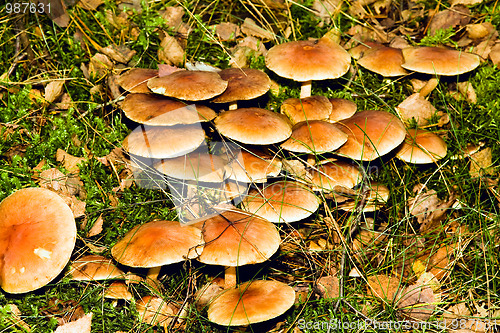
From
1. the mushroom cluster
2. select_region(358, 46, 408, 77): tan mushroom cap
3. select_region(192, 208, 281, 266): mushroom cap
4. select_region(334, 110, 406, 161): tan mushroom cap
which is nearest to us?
select_region(192, 208, 281, 266): mushroom cap

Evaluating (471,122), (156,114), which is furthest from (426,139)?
(156,114)

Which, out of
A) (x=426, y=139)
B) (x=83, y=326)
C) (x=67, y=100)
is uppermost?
(x=67, y=100)

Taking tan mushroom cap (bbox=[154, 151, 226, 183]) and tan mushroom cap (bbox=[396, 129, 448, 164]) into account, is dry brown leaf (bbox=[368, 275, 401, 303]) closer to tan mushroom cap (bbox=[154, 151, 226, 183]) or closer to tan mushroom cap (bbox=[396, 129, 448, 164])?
tan mushroom cap (bbox=[396, 129, 448, 164])

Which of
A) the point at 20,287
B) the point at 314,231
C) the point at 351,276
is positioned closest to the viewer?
the point at 20,287

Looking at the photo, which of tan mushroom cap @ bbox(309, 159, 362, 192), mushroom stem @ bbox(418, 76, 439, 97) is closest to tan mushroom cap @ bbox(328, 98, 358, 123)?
tan mushroom cap @ bbox(309, 159, 362, 192)

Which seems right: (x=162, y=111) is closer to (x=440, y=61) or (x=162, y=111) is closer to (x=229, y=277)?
(x=229, y=277)

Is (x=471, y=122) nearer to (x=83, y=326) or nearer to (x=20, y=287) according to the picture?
(x=83, y=326)
